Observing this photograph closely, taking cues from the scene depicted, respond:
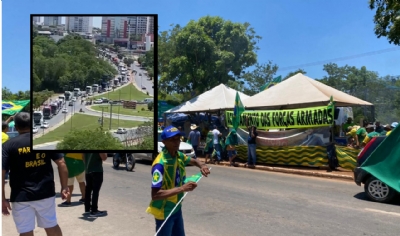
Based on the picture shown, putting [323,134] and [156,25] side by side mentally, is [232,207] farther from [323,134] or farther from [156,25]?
[323,134]

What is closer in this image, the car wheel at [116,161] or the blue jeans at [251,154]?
the car wheel at [116,161]

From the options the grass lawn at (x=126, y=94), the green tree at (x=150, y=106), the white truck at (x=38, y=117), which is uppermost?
the grass lawn at (x=126, y=94)

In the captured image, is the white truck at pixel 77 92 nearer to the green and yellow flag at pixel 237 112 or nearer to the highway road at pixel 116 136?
the highway road at pixel 116 136

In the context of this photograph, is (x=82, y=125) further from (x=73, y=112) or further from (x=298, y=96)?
(x=298, y=96)

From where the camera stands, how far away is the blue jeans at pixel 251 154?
51.6ft

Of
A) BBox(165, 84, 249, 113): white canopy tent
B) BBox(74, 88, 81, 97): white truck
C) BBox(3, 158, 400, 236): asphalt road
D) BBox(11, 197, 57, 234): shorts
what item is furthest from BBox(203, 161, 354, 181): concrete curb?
BBox(74, 88, 81, 97): white truck

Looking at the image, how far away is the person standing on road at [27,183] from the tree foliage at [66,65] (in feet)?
3.91

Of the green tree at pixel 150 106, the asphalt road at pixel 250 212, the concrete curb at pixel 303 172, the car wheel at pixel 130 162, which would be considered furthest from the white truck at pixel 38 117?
the car wheel at pixel 130 162

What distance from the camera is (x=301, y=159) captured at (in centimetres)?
1469

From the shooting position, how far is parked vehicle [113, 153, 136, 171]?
14.2 metres

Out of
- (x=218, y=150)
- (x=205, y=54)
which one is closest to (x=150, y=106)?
(x=218, y=150)

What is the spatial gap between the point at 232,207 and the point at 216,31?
2229 centimetres

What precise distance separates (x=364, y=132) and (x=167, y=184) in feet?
41.4

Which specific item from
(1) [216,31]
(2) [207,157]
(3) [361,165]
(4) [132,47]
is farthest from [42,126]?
(1) [216,31]
